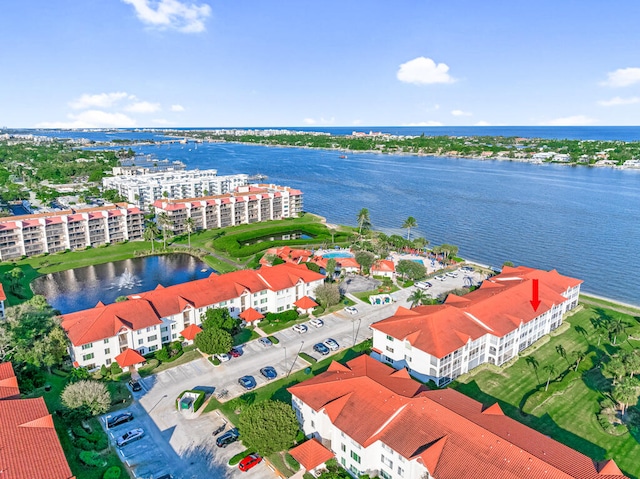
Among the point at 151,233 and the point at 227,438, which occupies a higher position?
the point at 151,233

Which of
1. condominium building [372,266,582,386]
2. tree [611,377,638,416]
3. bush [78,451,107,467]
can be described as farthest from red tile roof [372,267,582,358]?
bush [78,451,107,467]

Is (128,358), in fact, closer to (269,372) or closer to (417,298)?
(269,372)

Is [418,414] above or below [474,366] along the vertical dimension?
above

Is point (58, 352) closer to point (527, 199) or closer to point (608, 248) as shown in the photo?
point (608, 248)

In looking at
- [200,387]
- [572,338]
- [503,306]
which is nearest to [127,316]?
[200,387]

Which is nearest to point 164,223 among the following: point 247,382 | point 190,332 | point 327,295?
point 190,332

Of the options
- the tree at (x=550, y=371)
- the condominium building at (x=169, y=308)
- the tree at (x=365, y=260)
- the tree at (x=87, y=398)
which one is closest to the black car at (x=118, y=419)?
the tree at (x=87, y=398)

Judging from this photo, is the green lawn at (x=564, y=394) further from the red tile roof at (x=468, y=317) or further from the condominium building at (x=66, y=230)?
the condominium building at (x=66, y=230)
